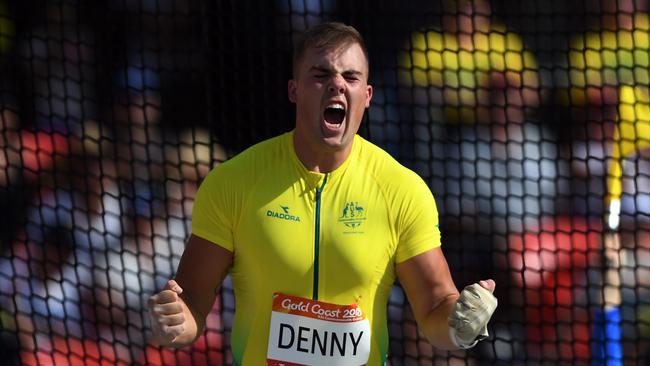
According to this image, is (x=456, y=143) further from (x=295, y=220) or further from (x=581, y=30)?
(x=295, y=220)

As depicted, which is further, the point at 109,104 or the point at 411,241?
the point at 109,104

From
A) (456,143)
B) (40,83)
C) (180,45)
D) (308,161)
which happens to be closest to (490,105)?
(456,143)

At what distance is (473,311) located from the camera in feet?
9.57

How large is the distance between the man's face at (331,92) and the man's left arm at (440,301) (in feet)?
1.32

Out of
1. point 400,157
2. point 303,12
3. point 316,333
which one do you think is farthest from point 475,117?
point 316,333

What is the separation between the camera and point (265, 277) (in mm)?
3121

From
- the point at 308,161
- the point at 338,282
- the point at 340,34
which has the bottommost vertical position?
the point at 338,282

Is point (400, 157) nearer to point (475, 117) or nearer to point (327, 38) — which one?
point (475, 117)

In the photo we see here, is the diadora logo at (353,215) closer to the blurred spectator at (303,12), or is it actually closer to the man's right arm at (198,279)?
the man's right arm at (198,279)

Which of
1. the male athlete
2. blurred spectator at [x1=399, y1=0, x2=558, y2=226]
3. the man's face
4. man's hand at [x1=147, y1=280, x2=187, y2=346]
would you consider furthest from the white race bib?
blurred spectator at [x1=399, y1=0, x2=558, y2=226]

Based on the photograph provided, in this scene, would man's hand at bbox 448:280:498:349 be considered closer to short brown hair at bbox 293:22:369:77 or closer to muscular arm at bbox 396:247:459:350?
muscular arm at bbox 396:247:459:350

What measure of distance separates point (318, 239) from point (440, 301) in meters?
0.38

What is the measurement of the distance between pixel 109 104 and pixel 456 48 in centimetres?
189

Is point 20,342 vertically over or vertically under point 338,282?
under
